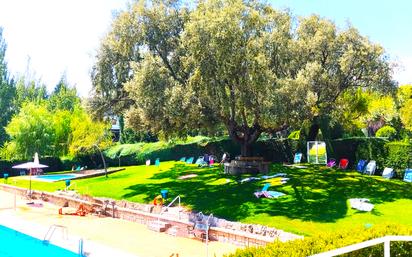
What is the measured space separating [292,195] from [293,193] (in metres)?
0.36

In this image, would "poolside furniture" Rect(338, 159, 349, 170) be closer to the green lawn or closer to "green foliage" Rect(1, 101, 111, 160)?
the green lawn

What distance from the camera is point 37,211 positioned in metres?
22.2

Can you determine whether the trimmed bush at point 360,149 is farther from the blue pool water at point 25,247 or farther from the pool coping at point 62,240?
the blue pool water at point 25,247

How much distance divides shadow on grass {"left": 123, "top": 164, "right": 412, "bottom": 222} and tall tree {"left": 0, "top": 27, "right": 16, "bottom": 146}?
37735 millimetres

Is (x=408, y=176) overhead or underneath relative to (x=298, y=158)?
underneath

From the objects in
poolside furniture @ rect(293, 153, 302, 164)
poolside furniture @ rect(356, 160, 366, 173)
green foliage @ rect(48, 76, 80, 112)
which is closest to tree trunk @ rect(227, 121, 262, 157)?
poolside furniture @ rect(356, 160, 366, 173)

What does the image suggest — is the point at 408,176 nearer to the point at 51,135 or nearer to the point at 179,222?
the point at 179,222

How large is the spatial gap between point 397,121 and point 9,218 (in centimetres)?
3563

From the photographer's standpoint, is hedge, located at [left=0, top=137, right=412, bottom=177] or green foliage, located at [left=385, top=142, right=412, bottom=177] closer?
green foliage, located at [left=385, top=142, right=412, bottom=177]

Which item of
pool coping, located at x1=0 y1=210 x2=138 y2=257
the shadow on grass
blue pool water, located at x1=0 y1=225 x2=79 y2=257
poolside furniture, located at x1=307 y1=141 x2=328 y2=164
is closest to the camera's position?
pool coping, located at x1=0 y1=210 x2=138 y2=257

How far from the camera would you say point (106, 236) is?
16.4 meters

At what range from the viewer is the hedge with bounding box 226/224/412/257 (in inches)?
267

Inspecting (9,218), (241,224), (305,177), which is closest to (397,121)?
(305,177)

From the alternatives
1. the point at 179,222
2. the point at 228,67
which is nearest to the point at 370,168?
the point at 228,67
